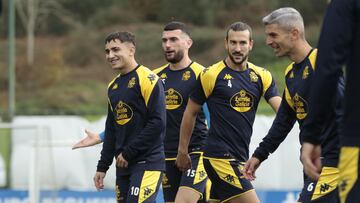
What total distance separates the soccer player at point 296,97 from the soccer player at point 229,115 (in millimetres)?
1719

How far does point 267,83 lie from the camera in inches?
394

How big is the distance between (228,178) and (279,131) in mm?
1881

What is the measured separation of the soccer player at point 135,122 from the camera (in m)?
9.08

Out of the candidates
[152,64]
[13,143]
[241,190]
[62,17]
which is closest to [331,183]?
[241,190]

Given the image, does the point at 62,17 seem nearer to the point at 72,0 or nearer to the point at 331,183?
the point at 72,0

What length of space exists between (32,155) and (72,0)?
153ft

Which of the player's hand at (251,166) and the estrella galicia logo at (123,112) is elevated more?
the estrella galicia logo at (123,112)

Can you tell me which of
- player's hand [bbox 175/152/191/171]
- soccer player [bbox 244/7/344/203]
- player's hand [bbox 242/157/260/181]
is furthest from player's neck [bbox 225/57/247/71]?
player's hand [bbox 242/157/260/181]

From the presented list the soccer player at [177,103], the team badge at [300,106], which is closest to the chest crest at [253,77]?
the soccer player at [177,103]

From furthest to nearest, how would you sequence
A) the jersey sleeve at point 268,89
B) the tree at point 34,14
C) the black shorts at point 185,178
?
1. the tree at point 34,14
2. the black shorts at point 185,178
3. the jersey sleeve at point 268,89

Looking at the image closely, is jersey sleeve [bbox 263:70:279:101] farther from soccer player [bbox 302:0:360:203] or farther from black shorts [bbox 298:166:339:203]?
soccer player [bbox 302:0:360:203]

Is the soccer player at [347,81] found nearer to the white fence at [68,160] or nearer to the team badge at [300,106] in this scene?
the team badge at [300,106]

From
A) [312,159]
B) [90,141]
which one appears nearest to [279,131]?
[312,159]

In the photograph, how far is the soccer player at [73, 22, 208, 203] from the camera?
35.3 feet
